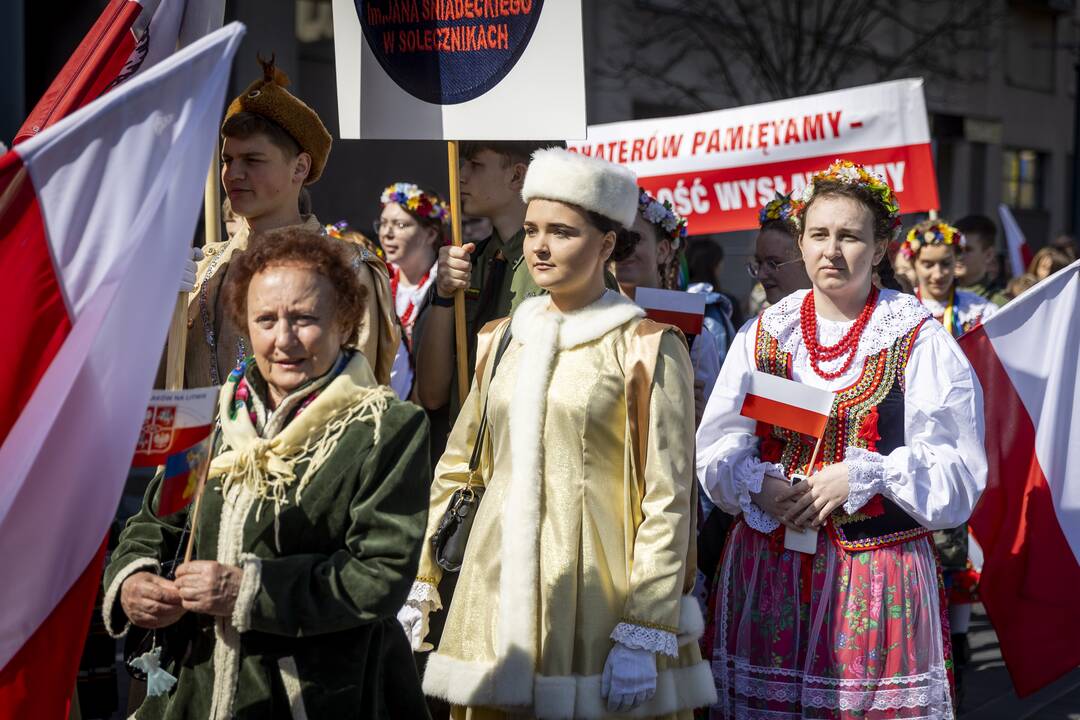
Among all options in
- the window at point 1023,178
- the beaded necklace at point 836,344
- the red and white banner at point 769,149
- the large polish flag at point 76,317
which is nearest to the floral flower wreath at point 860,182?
the beaded necklace at point 836,344

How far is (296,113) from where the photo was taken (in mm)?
4312

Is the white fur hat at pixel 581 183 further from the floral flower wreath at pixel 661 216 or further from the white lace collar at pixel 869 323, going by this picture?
the floral flower wreath at pixel 661 216

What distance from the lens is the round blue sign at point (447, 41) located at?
448 centimetres

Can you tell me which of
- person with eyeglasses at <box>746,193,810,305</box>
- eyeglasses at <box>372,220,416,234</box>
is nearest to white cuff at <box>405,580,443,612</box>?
person with eyeglasses at <box>746,193,810,305</box>

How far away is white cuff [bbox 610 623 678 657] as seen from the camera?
3414 millimetres

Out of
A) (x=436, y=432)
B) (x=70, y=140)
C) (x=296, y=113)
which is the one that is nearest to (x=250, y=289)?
(x=70, y=140)

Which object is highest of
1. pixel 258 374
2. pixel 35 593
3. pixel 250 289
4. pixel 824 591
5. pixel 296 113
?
pixel 296 113

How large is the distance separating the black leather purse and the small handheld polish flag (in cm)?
85

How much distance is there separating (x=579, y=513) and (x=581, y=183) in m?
0.86

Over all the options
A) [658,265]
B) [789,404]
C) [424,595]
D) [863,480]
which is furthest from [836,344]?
[658,265]

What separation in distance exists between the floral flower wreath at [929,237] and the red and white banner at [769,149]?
27 cm

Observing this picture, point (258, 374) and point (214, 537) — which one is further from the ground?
point (258, 374)

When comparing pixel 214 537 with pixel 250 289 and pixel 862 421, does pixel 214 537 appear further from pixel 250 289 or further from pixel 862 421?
pixel 862 421

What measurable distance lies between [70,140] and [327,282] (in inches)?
24.3
